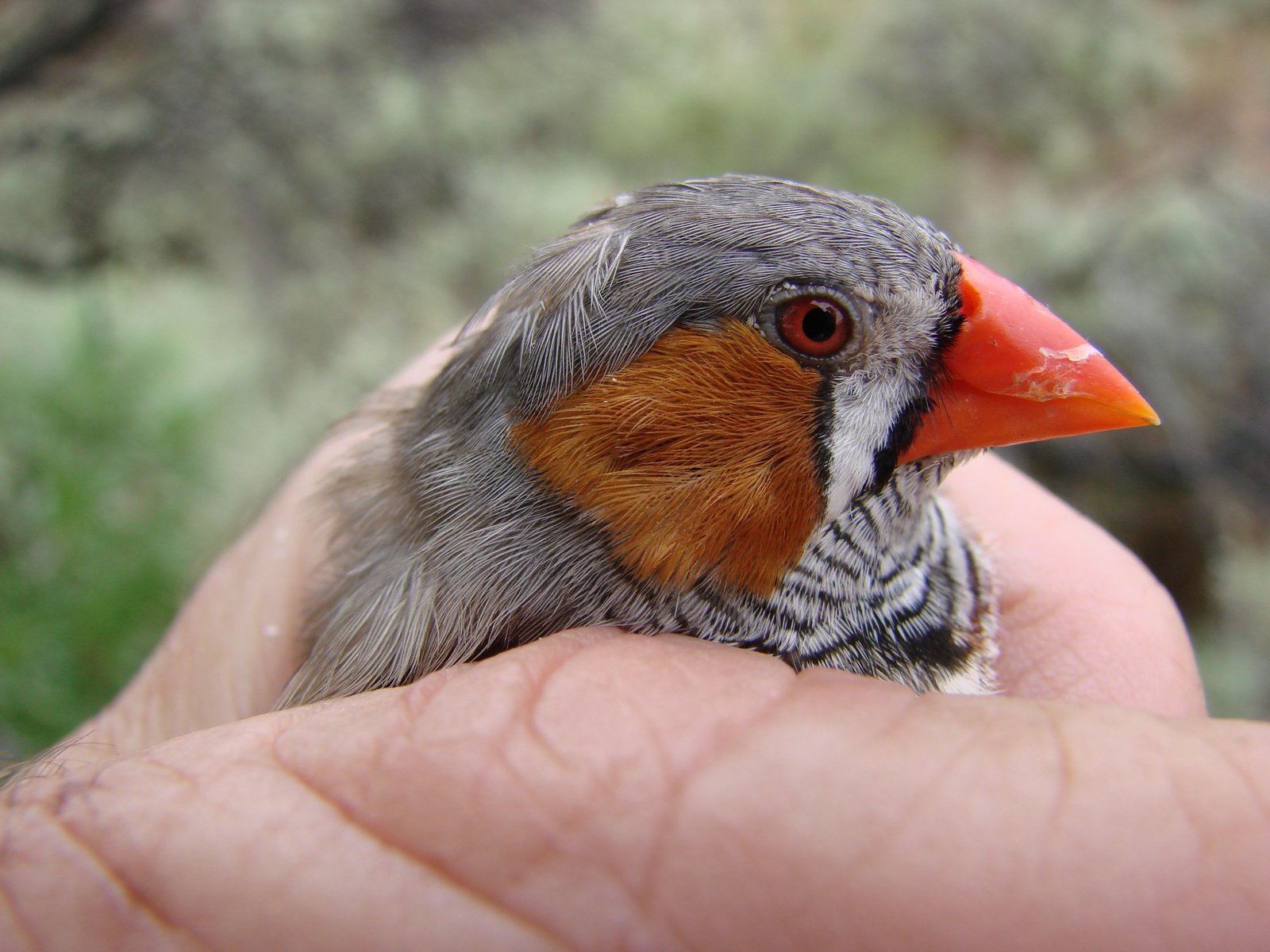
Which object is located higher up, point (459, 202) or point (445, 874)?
point (459, 202)

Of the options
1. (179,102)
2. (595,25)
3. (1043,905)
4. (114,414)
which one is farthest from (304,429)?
(595,25)

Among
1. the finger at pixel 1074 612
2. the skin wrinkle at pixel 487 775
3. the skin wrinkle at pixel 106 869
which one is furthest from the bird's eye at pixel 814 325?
the skin wrinkle at pixel 106 869

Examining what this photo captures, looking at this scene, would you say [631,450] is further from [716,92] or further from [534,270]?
[716,92]

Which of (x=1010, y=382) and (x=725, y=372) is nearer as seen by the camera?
(x=725, y=372)

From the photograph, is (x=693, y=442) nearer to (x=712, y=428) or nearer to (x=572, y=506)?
(x=712, y=428)

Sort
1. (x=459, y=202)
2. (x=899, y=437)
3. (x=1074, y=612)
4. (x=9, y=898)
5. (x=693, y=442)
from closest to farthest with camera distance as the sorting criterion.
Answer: (x=9, y=898) < (x=693, y=442) < (x=899, y=437) < (x=1074, y=612) < (x=459, y=202)

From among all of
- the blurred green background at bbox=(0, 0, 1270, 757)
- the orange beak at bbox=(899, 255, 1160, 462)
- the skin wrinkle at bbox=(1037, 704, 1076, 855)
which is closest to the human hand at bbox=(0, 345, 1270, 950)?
the skin wrinkle at bbox=(1037, 704, 1076, 855)

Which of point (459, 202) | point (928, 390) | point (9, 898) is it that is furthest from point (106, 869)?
point (459, 202)
